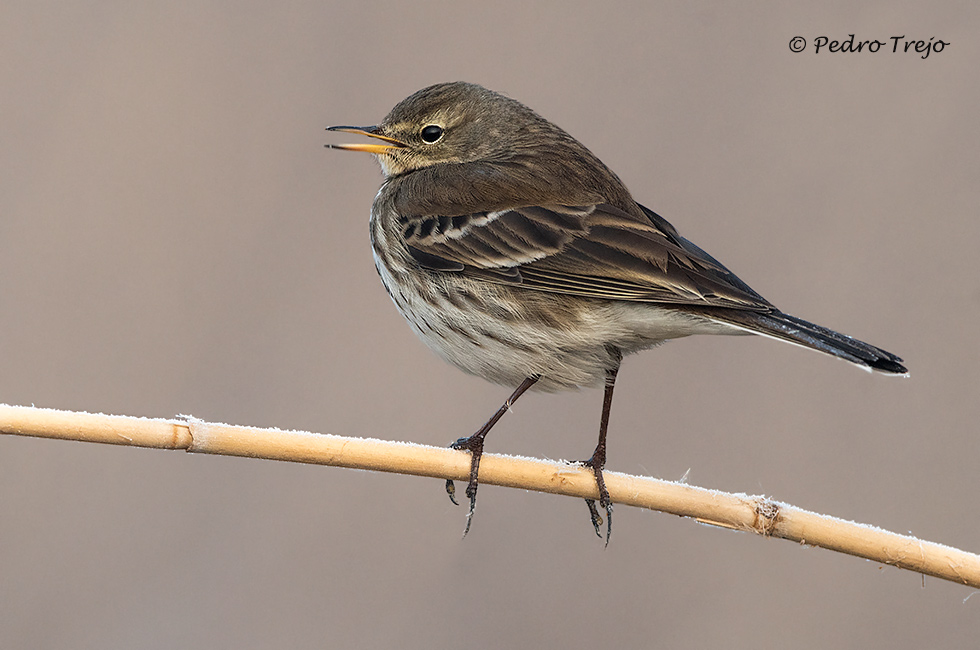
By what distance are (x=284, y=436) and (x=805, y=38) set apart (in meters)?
3.54

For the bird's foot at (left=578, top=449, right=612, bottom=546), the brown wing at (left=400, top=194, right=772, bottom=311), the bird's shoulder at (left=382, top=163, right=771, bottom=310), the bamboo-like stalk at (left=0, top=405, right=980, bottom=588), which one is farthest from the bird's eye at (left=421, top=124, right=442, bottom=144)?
the bamboo-like stalk at (left=0, top=405, right=980, bottom=588)

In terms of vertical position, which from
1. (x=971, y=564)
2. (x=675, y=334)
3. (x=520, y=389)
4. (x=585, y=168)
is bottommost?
(x=971, y=564)

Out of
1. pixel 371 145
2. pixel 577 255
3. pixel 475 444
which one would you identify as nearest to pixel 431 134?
pixel 371 145

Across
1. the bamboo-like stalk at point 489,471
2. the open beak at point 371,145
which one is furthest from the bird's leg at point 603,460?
the open beak at point 371,145

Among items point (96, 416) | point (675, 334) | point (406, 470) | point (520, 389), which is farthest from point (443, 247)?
point (96, 416)

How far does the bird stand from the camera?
3061 millimetres

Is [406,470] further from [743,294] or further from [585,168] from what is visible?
[585,168]

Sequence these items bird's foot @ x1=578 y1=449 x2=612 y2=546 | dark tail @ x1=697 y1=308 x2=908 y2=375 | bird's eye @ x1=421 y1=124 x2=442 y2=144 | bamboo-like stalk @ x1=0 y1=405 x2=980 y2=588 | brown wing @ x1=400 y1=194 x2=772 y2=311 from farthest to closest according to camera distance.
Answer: bird's eye @ x1=421 y1=124 x2=442 y2=144 → brown wing @ x1=400 y1=194 x2=772 y2=311 → bird's foot @ x1=578 y1=449 x2=612 y2=546 → dark tail @ x1=697 y1=308 x2=908 y2=375 → bamboo-like stalk @ x1=0 y1=405 x2=980 y2=588

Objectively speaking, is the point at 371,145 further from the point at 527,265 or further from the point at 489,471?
the point at 489,471

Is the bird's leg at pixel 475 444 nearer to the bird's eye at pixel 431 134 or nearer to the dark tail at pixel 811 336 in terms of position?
the dark tail at pixel 811 336

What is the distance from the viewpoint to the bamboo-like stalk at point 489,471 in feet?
6.95

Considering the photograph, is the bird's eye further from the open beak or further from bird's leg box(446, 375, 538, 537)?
bird's leg box(446, 375, 538, 537)

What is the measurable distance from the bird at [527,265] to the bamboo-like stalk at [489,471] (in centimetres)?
21

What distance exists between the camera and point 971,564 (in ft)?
7.38
